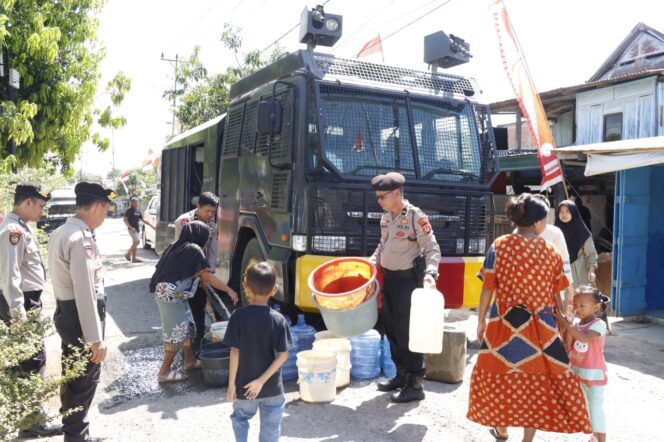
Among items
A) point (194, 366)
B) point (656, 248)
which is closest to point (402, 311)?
point (194, 366)

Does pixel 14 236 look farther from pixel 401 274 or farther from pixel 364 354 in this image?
pixel 364 354

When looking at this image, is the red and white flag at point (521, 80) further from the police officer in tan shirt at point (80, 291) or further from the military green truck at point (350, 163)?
the police officer in tan shirt at point (80, 291)

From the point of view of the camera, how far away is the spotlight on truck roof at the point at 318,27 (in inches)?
230

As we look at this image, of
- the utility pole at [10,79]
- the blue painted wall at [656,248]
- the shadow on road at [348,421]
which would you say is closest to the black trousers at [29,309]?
the shadow on road at [348,421]

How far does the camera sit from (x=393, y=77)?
5.71 meters

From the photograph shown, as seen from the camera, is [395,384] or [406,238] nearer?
[406,238]

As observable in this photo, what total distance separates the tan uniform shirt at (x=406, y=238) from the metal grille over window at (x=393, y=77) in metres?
1.77

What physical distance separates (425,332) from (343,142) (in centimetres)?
214

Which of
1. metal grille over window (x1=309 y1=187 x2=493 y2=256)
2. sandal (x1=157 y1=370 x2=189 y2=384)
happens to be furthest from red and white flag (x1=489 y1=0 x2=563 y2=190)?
sandal (x1=157 y1=370 x2=189 y2=384)

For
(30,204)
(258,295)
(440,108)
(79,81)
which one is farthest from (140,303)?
(258,295)

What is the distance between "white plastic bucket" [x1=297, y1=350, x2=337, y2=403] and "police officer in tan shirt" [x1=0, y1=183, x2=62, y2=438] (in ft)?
5.61

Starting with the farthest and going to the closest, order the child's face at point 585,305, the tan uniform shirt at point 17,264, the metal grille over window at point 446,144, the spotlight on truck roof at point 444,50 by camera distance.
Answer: the spotlight on truck roof at point 444,50
the metal grille over window at point 446,144
the tan uniform shirt at point 17,264
the child's face at point 585,305

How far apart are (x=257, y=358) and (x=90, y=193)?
57.2 inches

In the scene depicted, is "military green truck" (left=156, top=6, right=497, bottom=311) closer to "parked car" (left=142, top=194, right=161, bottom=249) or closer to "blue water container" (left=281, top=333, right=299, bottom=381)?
"blue water container" (left=281, top=333, right=299, bottom=381)
